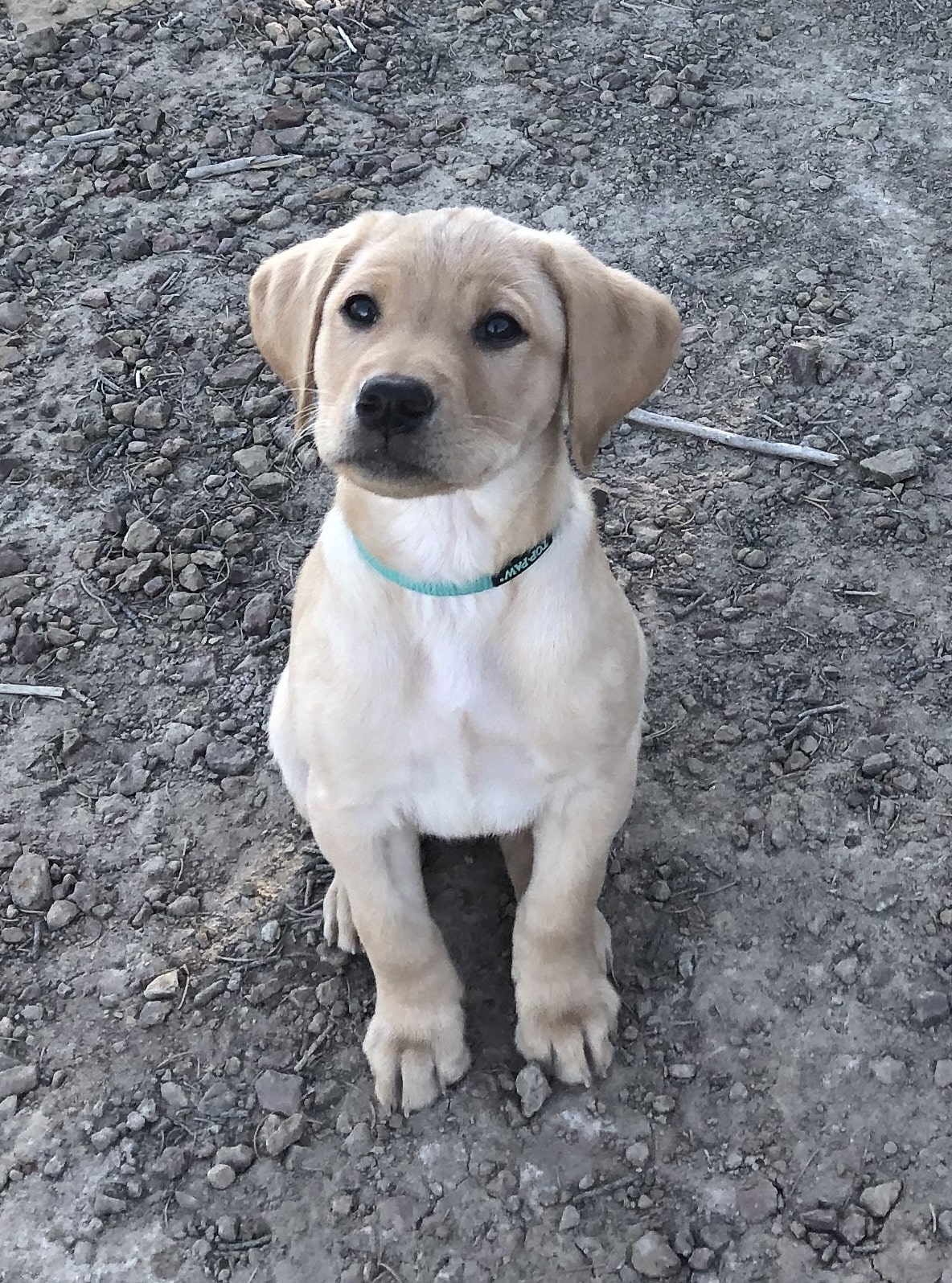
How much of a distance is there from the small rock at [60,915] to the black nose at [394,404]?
176 cm

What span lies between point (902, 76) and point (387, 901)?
4.80 m

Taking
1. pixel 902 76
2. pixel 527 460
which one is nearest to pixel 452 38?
pixel 902 76

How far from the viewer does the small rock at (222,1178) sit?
110 inches

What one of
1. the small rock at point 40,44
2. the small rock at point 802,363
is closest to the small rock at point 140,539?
the small rock at point 802,363

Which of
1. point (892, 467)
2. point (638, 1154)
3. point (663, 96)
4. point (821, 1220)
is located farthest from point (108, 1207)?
point (663, 96)

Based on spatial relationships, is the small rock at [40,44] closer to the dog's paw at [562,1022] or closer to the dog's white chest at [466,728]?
the dog's white chest at [466,728]

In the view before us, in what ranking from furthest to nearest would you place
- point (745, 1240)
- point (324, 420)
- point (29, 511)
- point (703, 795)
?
point (29, 511) < point (703, 795) < point (745, 1240) < point (324, 420)

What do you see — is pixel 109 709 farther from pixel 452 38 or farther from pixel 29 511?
pixel 452 38

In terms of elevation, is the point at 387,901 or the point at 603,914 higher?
the point at 387,901

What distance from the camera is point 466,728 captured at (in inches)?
103

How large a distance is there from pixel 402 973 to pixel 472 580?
956 millimetres

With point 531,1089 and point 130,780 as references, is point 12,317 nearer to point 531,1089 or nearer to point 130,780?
point 130,780

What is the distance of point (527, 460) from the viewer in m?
2.52

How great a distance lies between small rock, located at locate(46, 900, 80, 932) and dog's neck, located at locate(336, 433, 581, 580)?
1.43 metres
